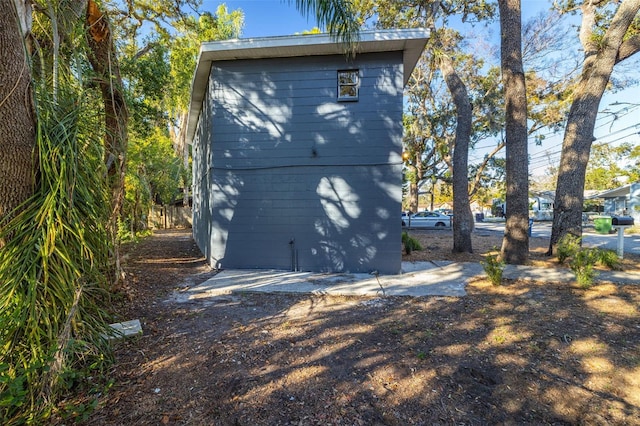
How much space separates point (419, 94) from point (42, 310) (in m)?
17.5

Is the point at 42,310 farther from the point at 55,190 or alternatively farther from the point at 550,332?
the point at 550,332

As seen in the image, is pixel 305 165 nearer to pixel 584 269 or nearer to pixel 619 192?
pixel 584 269

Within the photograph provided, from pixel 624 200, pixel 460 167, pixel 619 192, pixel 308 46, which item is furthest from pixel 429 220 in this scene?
pixel 624 200

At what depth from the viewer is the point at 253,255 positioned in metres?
6.39

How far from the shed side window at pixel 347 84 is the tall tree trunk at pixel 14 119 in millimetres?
4901

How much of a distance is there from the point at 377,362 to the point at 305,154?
4.54 m

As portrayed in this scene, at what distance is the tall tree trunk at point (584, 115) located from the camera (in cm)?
668

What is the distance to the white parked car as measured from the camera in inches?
734

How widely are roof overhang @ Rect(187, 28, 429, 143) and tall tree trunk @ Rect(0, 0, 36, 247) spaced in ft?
13.9

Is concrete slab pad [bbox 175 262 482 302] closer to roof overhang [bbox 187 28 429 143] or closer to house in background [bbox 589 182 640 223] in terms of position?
roof overhang [bbox 187 28 429 143]

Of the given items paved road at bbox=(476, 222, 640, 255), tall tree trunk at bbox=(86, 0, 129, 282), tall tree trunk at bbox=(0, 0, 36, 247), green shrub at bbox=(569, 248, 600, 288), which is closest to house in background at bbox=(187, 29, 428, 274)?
tall tree trunk at bbox=(86, 0, 129, 282)

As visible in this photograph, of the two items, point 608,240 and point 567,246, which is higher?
point 567,246

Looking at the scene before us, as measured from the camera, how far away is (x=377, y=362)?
259 centimetres

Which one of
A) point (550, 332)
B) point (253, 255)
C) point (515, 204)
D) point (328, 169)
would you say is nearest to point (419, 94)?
point (515, 204)
